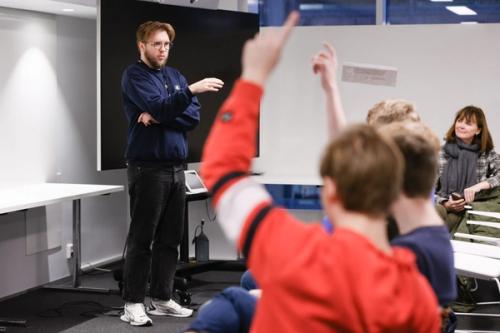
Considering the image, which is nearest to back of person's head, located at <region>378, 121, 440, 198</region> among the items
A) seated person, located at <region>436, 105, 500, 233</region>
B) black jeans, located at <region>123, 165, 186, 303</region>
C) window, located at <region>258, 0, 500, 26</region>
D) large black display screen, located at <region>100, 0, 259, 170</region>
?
black jeans, located at <region>123, 165, 186, 303</region>

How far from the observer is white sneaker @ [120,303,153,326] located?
4789 mm

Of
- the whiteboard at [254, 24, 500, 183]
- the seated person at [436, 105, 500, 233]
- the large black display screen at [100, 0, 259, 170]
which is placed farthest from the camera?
the whiteboard at [254, 24, 500, 183]

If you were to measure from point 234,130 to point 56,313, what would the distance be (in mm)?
3992

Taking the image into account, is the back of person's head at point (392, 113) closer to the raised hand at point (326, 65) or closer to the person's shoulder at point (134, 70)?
the raised hand at point (326, 65)

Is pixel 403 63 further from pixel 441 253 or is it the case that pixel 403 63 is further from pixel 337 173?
pixel 337 173

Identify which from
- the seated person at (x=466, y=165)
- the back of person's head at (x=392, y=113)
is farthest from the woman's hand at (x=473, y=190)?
the back of person's head at (x=392, y=113)

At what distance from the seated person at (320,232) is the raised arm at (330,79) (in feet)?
1.88

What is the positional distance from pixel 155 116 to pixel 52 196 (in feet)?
2.89

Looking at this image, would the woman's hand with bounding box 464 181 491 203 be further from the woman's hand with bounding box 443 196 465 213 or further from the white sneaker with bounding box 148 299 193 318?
the white sneaker with bounding box 148 299 193 318

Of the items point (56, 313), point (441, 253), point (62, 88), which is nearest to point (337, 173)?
point (441, 253)

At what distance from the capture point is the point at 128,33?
5.37 meters

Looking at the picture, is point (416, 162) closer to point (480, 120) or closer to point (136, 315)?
point (136, 315)

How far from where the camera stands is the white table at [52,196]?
457cm

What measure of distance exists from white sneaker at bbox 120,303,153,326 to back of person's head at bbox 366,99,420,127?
272 centimetres
